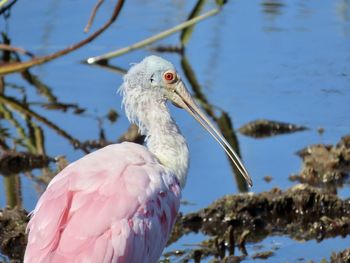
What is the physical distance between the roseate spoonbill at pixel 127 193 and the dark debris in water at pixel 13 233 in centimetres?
97

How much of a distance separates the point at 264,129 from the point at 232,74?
1.48m

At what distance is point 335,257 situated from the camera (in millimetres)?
7141

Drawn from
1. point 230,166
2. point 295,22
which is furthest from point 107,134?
point 295,22

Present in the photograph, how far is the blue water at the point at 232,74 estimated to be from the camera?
8.77 metres

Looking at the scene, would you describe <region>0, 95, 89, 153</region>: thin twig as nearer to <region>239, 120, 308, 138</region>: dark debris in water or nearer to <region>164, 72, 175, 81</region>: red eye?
<region>239, 120, 308, 138</region>: dark debris in water

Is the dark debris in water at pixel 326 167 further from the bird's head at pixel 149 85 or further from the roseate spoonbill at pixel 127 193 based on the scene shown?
the bird's head at pixel 149 85

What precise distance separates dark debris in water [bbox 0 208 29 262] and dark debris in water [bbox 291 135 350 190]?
6.26 feet

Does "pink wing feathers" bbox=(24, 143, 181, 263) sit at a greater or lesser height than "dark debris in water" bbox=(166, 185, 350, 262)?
greater

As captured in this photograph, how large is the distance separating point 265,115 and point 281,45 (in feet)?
6.17

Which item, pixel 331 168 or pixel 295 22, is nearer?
pixel 331 168

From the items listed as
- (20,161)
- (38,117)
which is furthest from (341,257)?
(38,117)

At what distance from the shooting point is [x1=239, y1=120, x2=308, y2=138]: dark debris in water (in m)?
9.38

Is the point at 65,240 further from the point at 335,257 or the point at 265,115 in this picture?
the point at 265,115

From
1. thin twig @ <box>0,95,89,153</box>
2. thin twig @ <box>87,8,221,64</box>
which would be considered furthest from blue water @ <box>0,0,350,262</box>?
thin twig @ <box>87,8,221,64</box>
